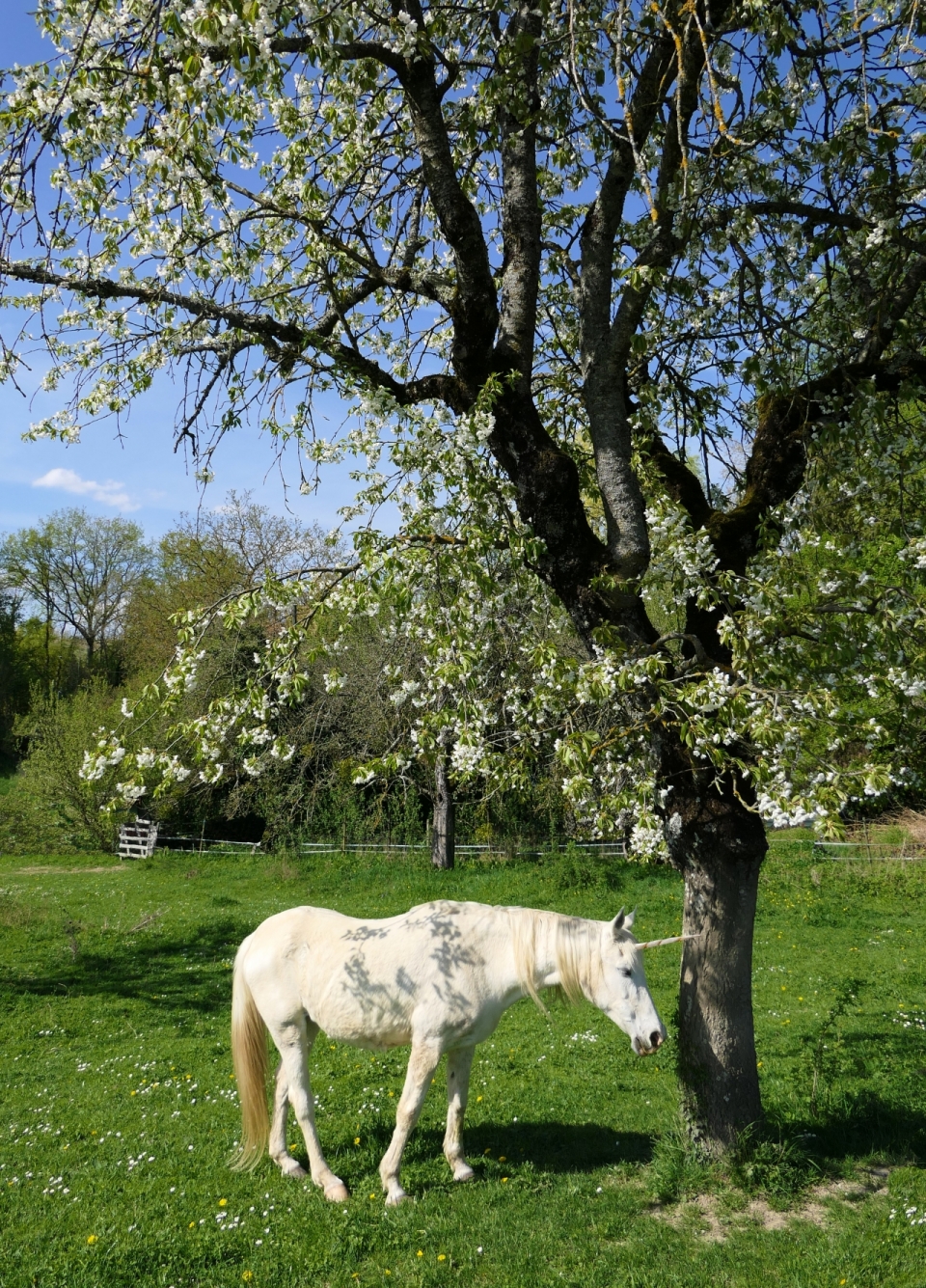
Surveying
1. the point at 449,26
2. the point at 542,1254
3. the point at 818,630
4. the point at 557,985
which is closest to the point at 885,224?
the point at 818,630

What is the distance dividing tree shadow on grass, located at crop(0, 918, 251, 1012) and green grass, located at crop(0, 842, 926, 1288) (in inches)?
2.1

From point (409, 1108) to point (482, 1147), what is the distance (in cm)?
116

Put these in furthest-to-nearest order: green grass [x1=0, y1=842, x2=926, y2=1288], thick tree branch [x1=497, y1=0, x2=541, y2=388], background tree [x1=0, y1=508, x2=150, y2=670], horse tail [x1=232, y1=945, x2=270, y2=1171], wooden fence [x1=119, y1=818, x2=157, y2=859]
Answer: background tree [x1=0, y1=508, x2=150, y2=670], wooden fence [x1=119, y1=818, x2=157, y2=859], thick tree branch [x1=497, y1=0, x2=541, y2=388], horse tail [x1=232, y1=945, x2=270, y2=1171], green grass [x1=0, y1=842, x2=926, y2=1288]

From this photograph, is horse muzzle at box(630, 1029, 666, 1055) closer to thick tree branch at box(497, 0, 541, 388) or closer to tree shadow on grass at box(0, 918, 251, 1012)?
thick tree branch at box(497, 0, 541, 388)

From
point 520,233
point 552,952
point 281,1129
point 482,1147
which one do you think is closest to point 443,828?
point 482,1147

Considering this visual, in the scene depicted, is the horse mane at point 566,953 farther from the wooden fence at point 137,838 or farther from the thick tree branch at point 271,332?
the wooden fence at point 137,838

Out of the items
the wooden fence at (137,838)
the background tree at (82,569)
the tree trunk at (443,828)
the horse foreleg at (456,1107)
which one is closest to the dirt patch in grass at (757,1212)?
the horse foreleg at (456,1107)

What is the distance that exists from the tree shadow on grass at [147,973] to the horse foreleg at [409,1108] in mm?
5950

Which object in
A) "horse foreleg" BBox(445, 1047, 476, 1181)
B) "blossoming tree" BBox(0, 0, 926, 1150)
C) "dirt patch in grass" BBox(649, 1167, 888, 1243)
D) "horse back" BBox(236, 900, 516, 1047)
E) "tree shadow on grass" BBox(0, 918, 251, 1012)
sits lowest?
"tree shadow on grass" BBox(0, 918, 251, 1012)

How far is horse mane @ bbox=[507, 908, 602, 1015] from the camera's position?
5082 millimetres

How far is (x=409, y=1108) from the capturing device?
5109 millimetres

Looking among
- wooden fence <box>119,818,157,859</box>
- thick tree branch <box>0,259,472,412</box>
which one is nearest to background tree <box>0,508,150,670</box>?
wooden fence <box>119,818,157,859</box>

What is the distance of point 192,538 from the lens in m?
31.7

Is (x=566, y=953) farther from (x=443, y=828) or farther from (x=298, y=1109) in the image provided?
(x=443, y=828)
